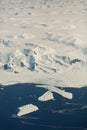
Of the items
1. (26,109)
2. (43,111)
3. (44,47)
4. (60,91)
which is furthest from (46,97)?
(44,47)

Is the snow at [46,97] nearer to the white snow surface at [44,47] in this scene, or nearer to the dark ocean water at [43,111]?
the dark ocean water at [43,111]

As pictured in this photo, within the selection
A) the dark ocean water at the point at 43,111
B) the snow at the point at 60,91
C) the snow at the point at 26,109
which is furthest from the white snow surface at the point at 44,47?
the snow at the point at 26,109

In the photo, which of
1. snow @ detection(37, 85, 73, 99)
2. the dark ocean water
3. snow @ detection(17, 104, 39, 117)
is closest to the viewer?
the dark ocean water

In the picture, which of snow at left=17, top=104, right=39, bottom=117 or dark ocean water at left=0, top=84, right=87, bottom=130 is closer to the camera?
dark ocean water at left=0, top=84, right=87, bottom=130

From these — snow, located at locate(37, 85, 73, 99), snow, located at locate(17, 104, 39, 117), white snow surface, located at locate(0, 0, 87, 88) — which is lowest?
white snow surface, located at locate(0, 0, 87, 88)

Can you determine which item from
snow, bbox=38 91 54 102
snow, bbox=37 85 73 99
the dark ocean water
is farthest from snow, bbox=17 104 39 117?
snow, bbox=37 85 73 99

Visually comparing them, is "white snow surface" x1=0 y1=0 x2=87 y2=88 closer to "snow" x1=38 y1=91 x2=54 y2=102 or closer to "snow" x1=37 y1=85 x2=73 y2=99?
"snow" x1=37 y1=85 x2=73 y2=99
